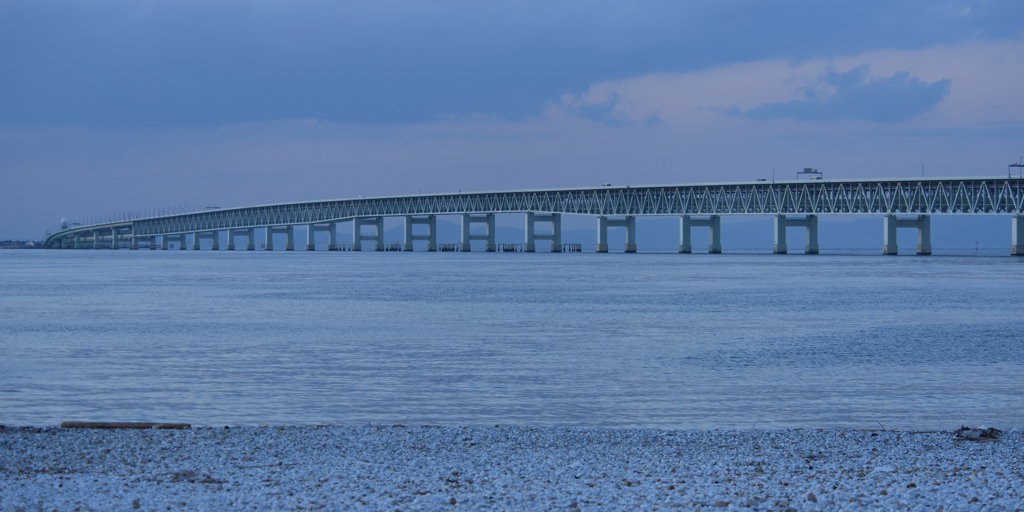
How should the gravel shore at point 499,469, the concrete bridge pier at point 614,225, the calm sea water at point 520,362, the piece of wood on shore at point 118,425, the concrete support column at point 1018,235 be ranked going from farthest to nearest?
1. the concrete bridge pier at point 614,225
2. the concrete support column at point 1018,235
3. the calm sea water at point 520,362
4. the piece of wood on shore at point 118,425
5. the gravel shore at point 499,469

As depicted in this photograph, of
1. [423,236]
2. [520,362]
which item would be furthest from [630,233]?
[520,362]

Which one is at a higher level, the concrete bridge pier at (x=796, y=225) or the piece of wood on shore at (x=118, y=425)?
the concrete bridge pier at (x=796, y=225)

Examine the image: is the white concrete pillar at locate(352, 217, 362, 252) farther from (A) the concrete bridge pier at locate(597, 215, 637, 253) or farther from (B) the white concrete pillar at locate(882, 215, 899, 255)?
(B) the white concrete pillar at locate(882, 215, 899, 255)

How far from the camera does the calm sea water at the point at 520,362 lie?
46.3 ft

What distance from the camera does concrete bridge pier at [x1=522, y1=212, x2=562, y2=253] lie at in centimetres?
16775

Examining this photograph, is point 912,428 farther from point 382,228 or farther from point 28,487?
point 382,228

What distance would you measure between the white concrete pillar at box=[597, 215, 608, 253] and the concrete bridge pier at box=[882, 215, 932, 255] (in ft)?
144

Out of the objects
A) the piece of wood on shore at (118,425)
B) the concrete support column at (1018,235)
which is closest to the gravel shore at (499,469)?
the piece of wood on shore at (118,425)

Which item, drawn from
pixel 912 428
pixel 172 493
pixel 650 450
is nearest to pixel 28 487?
pixel 172 493

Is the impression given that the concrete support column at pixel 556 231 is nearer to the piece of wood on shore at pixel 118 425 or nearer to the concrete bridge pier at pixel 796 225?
the concrete bridge pier at pixel 796 225

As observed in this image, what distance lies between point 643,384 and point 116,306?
1067 inches

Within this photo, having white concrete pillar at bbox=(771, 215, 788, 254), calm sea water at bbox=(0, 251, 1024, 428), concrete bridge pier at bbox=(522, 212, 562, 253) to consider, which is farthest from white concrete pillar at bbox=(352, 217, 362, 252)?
calm sea water at bbox=(0, 251, 1024, 428)

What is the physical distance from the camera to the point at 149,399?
15266 millimetres

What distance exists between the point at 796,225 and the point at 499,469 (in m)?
139
